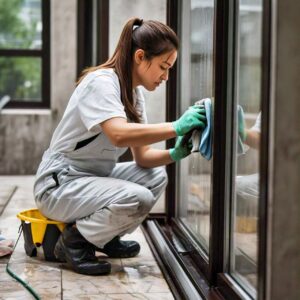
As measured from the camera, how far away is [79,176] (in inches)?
114

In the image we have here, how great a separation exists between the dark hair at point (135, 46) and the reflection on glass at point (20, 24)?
4041mm

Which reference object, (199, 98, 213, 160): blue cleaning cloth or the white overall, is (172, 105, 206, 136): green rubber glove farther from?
the white overall

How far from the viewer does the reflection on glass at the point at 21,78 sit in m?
6.70

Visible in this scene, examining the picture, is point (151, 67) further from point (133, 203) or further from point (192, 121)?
point (133, 203)

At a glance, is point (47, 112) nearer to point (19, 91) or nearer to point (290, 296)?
point (19, 91)

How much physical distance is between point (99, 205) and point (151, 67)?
2.03 ft

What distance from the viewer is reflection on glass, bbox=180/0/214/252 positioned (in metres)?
2.73

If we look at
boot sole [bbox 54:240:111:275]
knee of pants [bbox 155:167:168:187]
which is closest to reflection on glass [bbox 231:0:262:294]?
boot sole [bbox 54:240:111:275]

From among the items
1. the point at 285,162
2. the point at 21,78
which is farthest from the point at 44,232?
the point at 21,78

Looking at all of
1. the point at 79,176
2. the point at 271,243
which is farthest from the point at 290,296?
the point at 79,176

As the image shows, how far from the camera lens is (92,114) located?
263 cm

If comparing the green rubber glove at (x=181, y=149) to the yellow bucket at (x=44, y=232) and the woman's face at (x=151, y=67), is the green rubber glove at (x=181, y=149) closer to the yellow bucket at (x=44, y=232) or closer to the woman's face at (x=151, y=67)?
the woman's face at (x=151, y=67)

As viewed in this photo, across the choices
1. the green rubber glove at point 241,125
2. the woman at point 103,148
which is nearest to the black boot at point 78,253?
the woman at point 103,148

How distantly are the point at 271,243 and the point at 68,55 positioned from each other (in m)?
4.92
